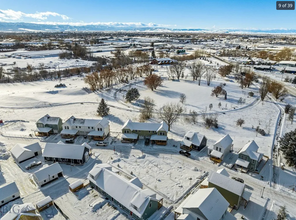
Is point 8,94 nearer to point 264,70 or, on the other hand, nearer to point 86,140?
point 86,140

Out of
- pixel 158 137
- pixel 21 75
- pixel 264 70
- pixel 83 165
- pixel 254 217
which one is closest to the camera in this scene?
pixel 254 217

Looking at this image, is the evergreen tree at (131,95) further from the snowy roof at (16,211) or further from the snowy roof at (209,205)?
the snowy roof at (16,211)

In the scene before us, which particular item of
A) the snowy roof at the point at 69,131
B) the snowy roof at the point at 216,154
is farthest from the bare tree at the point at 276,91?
the snowy roof at the point at 69,131

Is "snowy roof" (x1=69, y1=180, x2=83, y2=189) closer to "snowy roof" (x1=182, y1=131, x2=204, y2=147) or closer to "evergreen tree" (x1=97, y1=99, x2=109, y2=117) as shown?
"snowy roof" (x1=182, y1=131, x2=204, y2=147)

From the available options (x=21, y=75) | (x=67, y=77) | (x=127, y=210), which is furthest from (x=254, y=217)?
(x=21, y=75)

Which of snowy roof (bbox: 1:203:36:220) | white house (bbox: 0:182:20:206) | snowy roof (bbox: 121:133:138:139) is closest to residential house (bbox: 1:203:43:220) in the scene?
snowy roof (bbox: 1:203:36:220)

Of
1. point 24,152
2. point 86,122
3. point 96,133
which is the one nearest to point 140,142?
point 96,133

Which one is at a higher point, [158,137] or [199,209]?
[158,137]

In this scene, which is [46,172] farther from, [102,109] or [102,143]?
[102,109]
